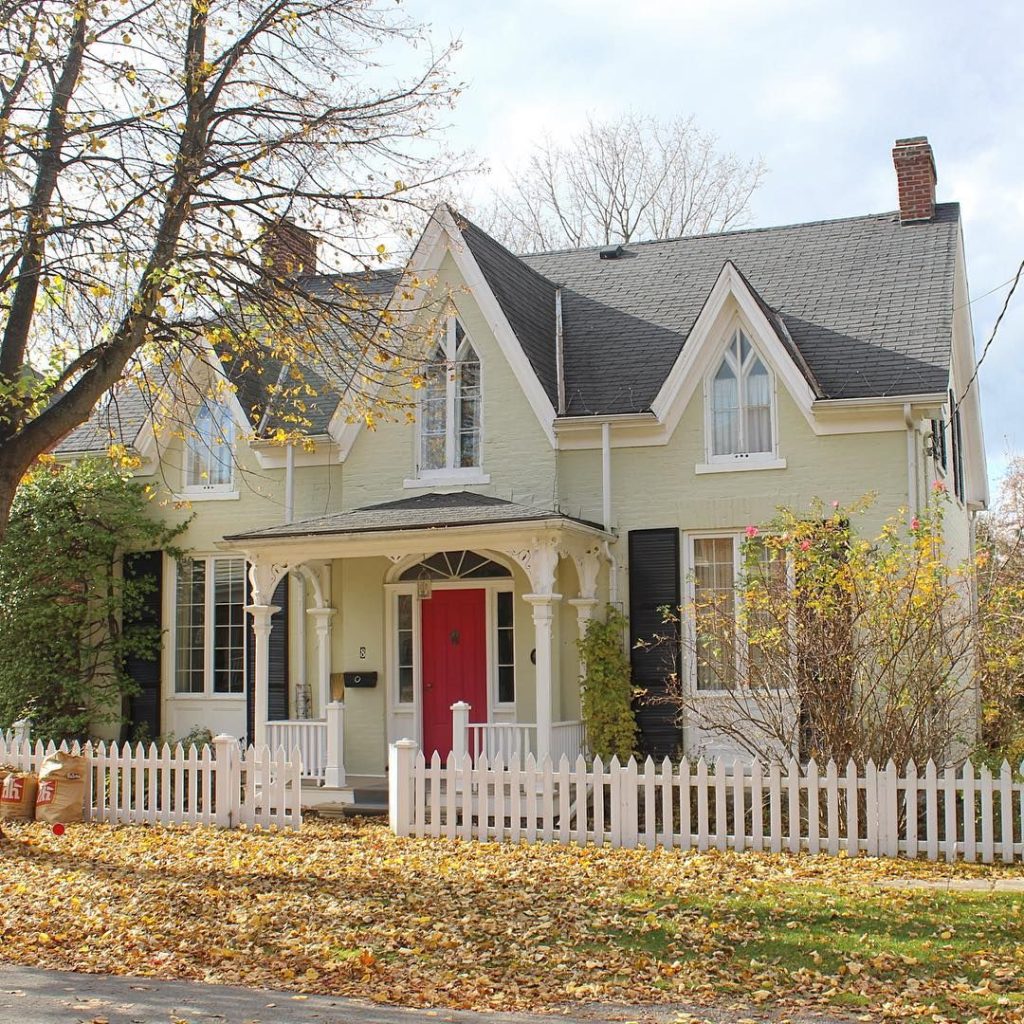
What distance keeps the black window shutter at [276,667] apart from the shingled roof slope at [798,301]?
5.02 m

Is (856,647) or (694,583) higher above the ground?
(694,583)

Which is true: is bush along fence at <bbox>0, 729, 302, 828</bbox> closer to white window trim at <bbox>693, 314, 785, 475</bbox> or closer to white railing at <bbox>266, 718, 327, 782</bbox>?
white railing at <bbox>266, 718, 327, 782</bbox>

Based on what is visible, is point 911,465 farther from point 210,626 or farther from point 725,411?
point 210,626

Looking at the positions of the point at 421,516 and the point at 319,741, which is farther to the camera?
the point at 319,741

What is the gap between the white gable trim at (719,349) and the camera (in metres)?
16.2

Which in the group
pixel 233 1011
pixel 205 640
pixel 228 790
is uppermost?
pixel 205 640

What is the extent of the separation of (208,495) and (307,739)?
4.62m

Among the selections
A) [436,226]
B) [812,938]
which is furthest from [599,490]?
[812,938]

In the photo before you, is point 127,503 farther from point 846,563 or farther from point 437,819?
point 846,563

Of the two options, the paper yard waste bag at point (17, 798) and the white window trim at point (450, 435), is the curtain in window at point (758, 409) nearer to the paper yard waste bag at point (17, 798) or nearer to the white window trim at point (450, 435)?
the white window trim at point (450, 435)

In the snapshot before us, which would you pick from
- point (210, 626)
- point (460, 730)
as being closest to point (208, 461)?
point (210, 626)

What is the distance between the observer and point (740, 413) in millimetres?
16594

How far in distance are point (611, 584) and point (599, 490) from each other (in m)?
1.25

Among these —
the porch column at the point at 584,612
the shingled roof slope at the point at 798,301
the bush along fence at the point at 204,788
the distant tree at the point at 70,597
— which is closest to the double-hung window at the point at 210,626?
the distant tree at the point at 70,597
